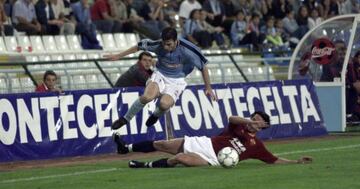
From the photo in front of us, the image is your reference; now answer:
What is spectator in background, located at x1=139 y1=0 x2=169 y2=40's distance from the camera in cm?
2873

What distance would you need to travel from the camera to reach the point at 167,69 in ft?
58.7

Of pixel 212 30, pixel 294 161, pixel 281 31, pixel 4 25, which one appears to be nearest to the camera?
pixel 294 161

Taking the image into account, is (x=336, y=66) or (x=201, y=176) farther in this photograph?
(x=336, y=66)

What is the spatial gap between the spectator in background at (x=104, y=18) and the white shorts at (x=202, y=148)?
1270 cm

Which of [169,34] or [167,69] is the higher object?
[169,34]

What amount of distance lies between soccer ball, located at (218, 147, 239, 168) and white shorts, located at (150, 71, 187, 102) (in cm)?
262

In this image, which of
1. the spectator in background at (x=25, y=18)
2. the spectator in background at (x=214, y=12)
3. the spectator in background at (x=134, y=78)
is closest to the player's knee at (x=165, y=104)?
the spectator in background at (x=134, y=78)

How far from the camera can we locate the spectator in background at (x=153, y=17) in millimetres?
28734

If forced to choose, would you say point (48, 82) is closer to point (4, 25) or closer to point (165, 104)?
point (165, 104)

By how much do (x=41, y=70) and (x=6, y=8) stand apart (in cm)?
504

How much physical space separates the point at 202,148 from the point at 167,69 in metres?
2.71

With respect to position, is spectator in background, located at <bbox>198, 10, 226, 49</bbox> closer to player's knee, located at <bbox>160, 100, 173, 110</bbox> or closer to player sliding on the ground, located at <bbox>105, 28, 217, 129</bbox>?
player sliding on the ground, located at <bbox>105, 28, 217, 129</bbox>

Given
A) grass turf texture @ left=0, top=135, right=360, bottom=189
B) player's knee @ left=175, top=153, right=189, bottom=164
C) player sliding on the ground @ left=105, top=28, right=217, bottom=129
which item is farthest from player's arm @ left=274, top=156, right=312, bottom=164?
player sliding on the ground @ left=105, top=28, right=217, bottom=129

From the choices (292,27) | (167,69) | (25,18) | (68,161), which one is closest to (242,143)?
(167,69)
